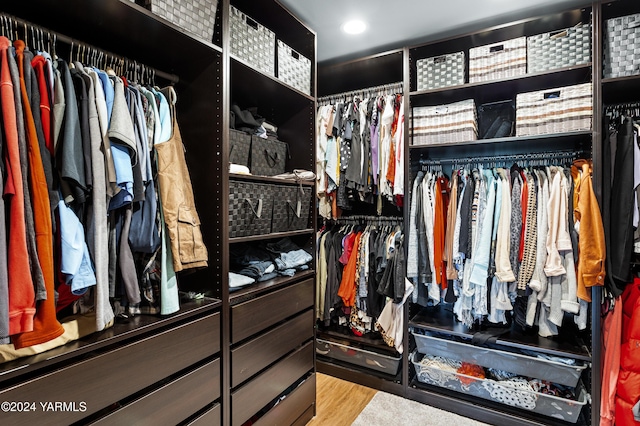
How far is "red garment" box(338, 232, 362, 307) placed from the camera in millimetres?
2461

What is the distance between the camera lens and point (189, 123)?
5.08 ft

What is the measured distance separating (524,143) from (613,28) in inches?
27.0

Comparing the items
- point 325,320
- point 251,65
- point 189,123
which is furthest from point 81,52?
point 325,320

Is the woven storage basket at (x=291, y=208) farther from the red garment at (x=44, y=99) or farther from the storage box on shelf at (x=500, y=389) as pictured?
the storage box on shelf at (x=500, y=389)

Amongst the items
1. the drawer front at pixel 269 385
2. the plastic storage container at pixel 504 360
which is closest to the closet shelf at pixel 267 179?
the drawer front at pixel 269 385

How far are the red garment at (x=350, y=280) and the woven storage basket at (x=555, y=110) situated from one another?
1262 mm

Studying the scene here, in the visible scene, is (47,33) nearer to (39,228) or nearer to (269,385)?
(39,228)

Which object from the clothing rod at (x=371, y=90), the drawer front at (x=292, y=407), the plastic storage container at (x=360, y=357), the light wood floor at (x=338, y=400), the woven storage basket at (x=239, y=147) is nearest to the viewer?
the woven storage basket at (x=239, y=147)

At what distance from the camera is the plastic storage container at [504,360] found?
1931 mm

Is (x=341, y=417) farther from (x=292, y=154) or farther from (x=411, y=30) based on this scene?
(x=411, y=30)

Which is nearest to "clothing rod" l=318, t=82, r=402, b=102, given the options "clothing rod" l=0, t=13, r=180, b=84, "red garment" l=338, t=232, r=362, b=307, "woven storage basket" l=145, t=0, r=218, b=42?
"red garment" l=338, t=232, r=362, b=307

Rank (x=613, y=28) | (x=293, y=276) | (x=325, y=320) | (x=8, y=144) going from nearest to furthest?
1. (x=8, y=144)
2. (x=613, y=28)
3. (x=293, y=276)
4. (x=325, y=320)

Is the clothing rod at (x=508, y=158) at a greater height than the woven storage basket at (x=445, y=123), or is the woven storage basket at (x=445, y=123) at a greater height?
the woven storage basket at (x=445, y=123)

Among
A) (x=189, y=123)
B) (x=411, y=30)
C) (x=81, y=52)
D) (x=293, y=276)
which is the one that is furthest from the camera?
(x=411, y=30)
